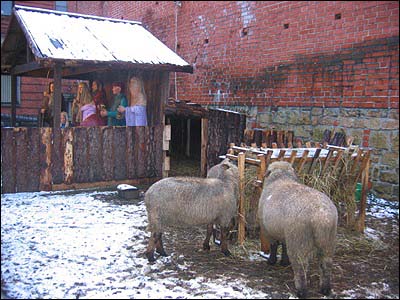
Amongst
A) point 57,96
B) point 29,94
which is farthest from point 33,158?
point 29,94

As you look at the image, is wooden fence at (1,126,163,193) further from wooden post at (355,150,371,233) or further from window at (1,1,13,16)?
window at (1,1,13,16)

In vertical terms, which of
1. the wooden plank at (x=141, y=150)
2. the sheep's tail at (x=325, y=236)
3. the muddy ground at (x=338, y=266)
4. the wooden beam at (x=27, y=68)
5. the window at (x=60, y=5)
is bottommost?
the muddy ground at (x=338, y=266)

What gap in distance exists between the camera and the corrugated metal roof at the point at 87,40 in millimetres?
8031

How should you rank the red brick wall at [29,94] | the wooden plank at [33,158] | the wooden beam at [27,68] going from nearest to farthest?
1. the wooden plank at [33,158]
2. the wooden beam at [27,68]
3. the red brick wall at [29,94]

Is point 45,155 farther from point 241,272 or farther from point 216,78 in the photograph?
point 216,78

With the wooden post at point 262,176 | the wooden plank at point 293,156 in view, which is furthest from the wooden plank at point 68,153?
the wooden plank at point 293,156

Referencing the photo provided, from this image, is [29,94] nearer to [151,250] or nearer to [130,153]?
[130,153]

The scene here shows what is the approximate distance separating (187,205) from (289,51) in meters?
5.95

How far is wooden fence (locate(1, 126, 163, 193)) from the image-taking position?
7.30 metres

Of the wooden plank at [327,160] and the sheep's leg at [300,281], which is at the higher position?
the wooden plank at [327,160]

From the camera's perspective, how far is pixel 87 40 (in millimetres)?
8938

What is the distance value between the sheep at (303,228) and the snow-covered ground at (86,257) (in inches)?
14.2

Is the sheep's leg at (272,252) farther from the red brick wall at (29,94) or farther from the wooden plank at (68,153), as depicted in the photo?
the red brick wall at (29,94)

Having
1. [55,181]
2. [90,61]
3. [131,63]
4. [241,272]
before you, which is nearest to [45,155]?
[55,181]
